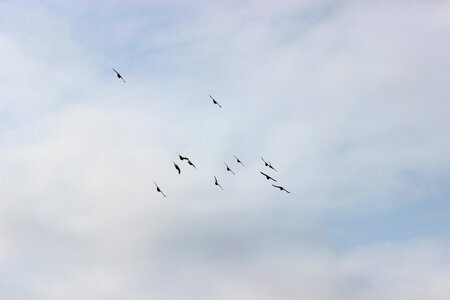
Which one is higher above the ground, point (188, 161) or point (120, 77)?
point (120, 77)

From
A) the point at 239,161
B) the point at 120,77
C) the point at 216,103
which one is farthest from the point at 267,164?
the point at 120,77

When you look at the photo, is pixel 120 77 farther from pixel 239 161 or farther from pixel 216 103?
pixel 239 161

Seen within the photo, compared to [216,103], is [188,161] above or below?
below

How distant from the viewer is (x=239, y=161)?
16375cm

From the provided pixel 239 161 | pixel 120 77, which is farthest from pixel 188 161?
pixel 120 77

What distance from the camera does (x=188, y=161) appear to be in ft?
509

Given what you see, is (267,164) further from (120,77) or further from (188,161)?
(120,77)

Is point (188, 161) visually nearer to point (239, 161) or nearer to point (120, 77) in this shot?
point (239, 161)

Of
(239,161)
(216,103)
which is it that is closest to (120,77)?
(216,103)

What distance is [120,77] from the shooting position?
16100cm

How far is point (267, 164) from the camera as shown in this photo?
160 m

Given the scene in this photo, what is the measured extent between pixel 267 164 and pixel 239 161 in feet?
22.7

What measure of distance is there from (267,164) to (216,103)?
1737cm
